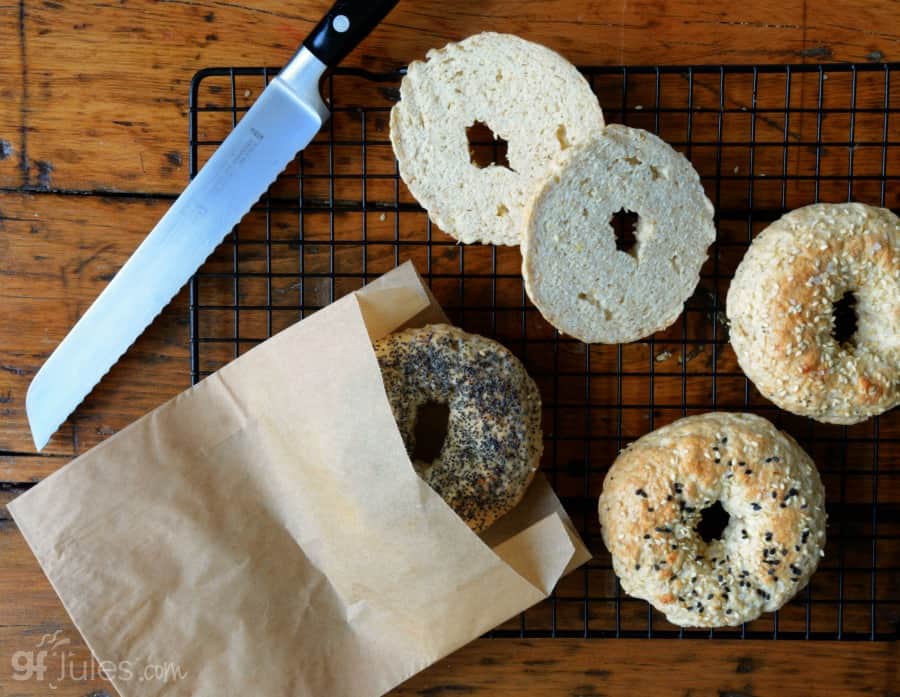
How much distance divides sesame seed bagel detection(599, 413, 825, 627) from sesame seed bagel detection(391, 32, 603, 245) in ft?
1.98

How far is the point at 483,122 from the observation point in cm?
177

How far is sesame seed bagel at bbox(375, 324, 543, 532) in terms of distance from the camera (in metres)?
1.69

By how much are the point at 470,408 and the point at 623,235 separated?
1.75 ft

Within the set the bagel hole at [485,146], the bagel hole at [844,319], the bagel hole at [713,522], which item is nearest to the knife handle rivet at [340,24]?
the bagel hole at [485,146]

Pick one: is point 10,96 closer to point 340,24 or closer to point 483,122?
point 340,24

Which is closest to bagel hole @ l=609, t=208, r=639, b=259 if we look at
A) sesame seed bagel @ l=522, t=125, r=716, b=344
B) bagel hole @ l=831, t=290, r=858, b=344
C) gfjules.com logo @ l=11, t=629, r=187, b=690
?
sesame seed bagel @ l=522, t=125, r=716, b=344

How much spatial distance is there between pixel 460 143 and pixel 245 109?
500 millimetres

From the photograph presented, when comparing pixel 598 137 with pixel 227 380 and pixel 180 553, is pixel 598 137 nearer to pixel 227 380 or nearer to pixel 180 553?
pixel 227 380

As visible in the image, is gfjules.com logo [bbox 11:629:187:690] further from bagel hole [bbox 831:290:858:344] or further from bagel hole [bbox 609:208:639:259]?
bagel hole [bbox 831:290:858:344]

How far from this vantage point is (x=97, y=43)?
6.07 ft

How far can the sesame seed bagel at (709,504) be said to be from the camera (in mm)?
1657

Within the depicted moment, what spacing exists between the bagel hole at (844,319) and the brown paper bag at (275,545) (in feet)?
2.52

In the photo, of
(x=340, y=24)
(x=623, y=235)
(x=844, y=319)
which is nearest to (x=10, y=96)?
(x=340, y=24)

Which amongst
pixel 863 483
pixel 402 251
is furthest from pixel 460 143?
pixel 863 483
